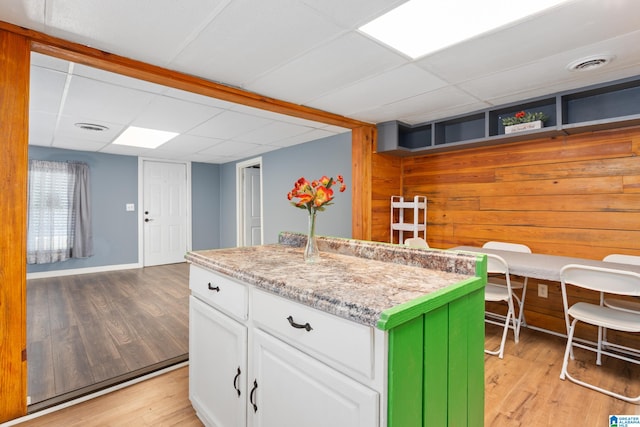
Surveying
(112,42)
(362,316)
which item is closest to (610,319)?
(362,316)

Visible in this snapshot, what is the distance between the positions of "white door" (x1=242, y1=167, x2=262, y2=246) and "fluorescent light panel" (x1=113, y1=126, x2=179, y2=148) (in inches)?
74.0

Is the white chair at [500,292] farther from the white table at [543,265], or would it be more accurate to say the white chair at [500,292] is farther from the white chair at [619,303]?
the white chair at [619,303]

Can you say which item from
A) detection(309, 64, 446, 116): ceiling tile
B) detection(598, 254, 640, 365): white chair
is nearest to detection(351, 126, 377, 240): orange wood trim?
detection(309, 64, 446, 116): ceiling tile

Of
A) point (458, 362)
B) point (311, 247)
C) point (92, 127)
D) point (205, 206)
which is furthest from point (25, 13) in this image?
point (205, 206)

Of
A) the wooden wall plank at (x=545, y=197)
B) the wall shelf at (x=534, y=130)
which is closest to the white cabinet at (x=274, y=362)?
the wall shelf at (x=534, y=130)

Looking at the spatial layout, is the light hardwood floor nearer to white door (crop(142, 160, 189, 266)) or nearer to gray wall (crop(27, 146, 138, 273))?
gray wall (crop(27, 146, 138, 273))

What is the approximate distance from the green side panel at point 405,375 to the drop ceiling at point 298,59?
5.10 feet

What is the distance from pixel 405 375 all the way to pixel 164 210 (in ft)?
20.6

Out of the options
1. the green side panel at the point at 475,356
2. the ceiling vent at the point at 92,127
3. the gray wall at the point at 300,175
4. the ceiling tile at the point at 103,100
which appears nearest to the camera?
the green side panel at the point at 475,356

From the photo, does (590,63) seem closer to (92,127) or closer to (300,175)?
(300,175)

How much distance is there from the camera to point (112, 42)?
1949mm

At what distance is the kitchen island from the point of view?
0.92 metres

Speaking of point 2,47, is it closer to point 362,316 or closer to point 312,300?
point 312,300

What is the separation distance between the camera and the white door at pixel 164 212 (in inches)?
238
